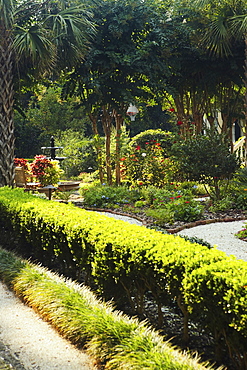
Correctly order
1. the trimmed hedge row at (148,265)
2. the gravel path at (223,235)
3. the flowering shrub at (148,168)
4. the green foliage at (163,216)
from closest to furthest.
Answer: the trimmed hedge row at (148,265) → the gravel path at (223,235) → the green foliage at (163,216) → the flowering shrub at (148,168)

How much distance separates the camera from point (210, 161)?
31.3ft

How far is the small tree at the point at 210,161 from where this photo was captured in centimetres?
955

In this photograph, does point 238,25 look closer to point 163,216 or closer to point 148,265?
point 163,216

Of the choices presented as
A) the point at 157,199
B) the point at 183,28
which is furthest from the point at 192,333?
the point at 183,28

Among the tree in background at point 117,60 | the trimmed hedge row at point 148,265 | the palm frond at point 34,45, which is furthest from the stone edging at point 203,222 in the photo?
the tree in background at point 117,60

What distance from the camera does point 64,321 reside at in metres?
3.51

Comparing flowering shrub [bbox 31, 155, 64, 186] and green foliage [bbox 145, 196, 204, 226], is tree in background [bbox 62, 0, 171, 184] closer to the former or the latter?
flowering shrub [bbox 31, 155, 64, 186]

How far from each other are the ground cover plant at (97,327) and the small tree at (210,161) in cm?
574

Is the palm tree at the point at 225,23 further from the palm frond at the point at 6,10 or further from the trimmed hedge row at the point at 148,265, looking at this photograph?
the trimmed hedge row at the point at 148,265

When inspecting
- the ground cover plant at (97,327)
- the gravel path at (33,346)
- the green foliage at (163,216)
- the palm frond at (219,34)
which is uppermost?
the palm frond at (219,34)

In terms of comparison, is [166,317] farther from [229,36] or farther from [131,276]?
[229,36]

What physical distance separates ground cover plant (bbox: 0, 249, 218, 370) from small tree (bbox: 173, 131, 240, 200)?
5.74 m

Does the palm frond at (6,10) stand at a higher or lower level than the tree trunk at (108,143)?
higher

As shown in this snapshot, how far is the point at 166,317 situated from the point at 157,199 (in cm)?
542
